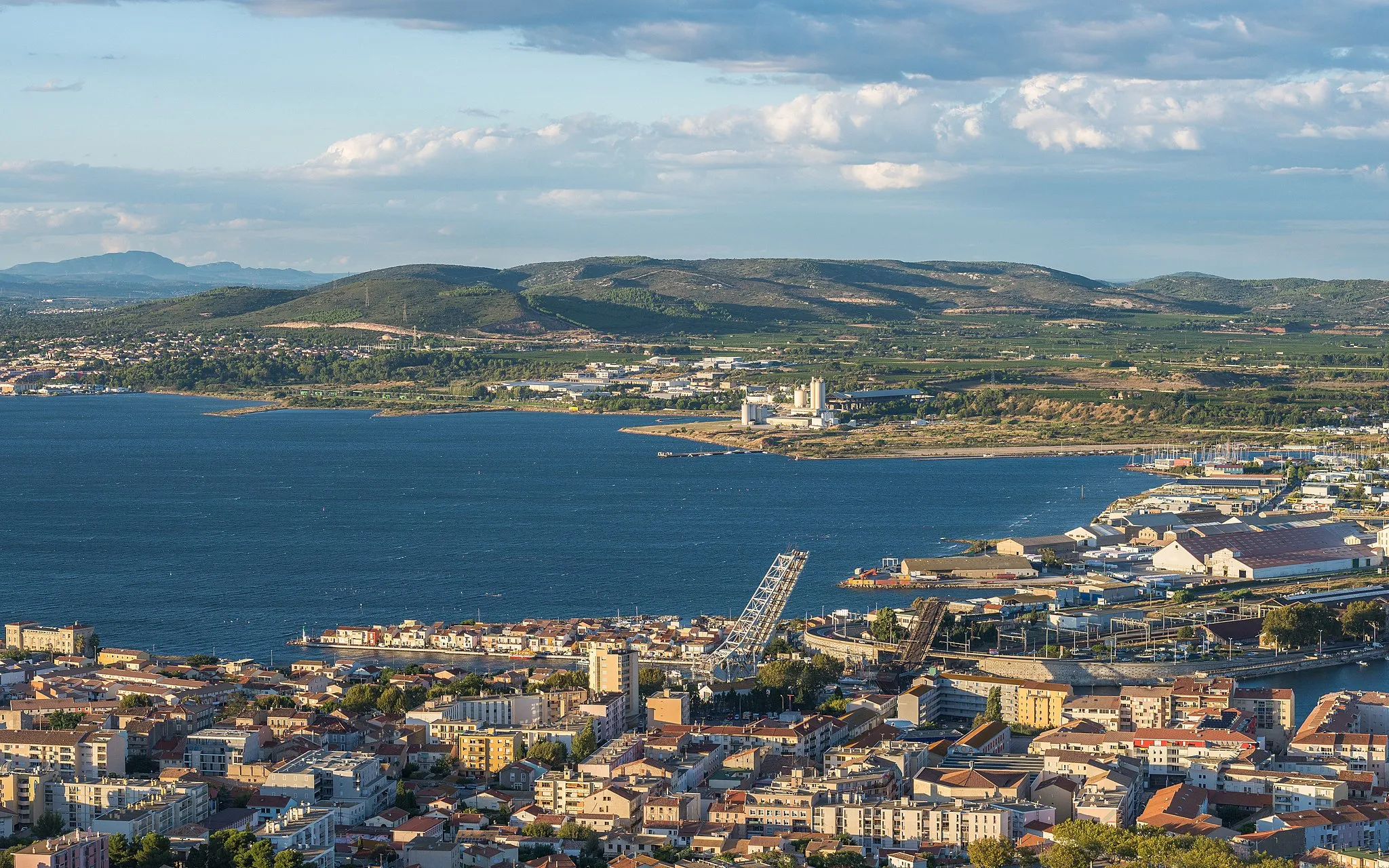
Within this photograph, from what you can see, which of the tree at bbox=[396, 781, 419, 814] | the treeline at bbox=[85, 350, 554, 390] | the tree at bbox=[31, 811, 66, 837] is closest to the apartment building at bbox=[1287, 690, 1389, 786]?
the tree at bbox=[396, 781, 419, 814]

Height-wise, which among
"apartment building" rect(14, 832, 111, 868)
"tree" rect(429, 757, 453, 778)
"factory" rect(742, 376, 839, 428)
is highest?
"factory" rect(742, 376, 839, 428)

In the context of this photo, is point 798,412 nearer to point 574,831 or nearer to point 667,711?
point 667,711

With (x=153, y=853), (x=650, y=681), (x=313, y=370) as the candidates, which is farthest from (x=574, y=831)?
(x=313, y=370)

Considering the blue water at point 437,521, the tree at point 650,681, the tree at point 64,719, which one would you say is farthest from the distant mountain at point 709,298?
the tree at point 64,719

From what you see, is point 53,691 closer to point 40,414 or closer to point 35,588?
point 35,588

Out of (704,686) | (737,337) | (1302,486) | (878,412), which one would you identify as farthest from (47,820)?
A: (737,337)

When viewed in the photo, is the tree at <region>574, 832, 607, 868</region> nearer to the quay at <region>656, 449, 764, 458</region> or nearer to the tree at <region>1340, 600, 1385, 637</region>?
the tree at <region>1340, 600, 1385, 637</region>

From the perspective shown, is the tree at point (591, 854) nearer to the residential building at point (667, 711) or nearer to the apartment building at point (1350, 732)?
the residential building at point (667, 711)
